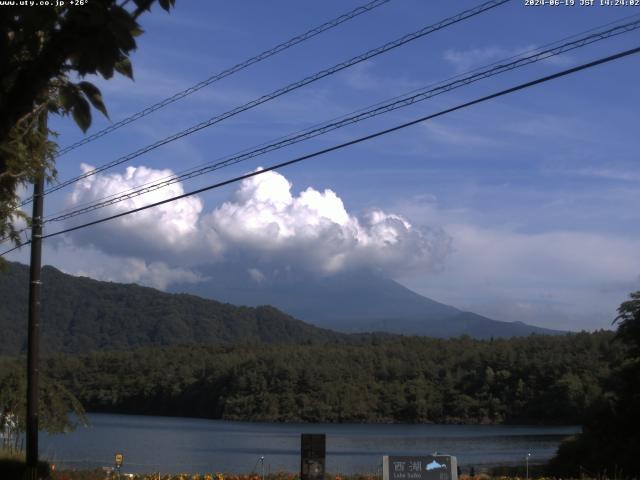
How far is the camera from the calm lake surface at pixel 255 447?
126 ft

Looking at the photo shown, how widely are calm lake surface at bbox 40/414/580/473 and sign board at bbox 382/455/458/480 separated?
66.3 feet

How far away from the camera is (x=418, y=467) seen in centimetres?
1236

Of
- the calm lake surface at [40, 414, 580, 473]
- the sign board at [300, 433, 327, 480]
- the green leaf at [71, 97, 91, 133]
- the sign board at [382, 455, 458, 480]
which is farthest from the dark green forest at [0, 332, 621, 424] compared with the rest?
the green leaf at [71, 97, 91, 133]

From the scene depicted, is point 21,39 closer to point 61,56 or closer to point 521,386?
point 61,56

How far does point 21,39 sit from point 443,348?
358 feet

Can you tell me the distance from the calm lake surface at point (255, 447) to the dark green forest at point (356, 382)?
6.03m

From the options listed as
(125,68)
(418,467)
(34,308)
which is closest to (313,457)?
(418,467)

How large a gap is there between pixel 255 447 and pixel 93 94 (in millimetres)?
50836

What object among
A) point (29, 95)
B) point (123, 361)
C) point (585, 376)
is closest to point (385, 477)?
point (29, 95)

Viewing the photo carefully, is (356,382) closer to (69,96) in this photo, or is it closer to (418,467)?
(418,467)

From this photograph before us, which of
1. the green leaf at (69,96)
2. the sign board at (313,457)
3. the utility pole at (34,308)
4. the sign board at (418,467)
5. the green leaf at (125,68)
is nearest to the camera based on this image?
the green leaf at (69,96)

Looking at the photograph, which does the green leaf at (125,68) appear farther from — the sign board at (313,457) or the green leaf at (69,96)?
the sign board at (313,457)

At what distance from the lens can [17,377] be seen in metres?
25.3

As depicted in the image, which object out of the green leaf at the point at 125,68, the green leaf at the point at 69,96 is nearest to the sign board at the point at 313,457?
the green leaf at the point at 125,68
